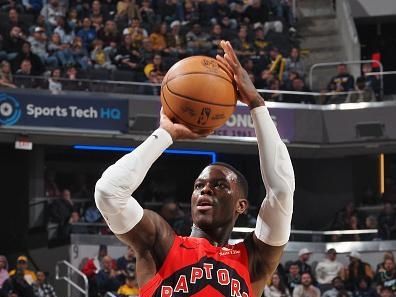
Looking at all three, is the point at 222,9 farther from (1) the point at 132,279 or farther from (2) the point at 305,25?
(1) the point at 132,279

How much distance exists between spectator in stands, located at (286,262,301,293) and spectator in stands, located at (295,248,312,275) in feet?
0.50

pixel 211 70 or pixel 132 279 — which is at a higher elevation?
pixel 211 70

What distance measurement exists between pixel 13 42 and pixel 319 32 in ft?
27.1

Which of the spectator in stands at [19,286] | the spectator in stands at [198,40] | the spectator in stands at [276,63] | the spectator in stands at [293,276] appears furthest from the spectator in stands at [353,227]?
the spectator in stands at [19,286]

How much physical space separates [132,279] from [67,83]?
428cm

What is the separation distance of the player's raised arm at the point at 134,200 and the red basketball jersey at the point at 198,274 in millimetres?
65

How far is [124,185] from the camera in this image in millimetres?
3994

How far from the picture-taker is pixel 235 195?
4488 mm

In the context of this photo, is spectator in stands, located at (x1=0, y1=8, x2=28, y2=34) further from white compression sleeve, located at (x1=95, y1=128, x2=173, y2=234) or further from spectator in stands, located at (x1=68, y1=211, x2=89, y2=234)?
white compression sleeve, located at (x1=95, y1=128, x2=173, y2=234)

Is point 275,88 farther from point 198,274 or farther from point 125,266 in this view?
point 198,274

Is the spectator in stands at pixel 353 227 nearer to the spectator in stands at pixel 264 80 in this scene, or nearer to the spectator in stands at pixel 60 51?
the spectator in stands at pixel 264 80

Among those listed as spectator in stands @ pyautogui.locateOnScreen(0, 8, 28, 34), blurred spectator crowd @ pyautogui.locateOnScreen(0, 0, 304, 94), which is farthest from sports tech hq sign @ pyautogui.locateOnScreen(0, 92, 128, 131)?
spectator in stands @ pyautogui.locateOnScreen(0, 8, 28, 34)

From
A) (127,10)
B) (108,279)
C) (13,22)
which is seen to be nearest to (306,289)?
(108,279)

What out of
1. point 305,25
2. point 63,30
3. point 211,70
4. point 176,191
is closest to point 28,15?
point 63,30
